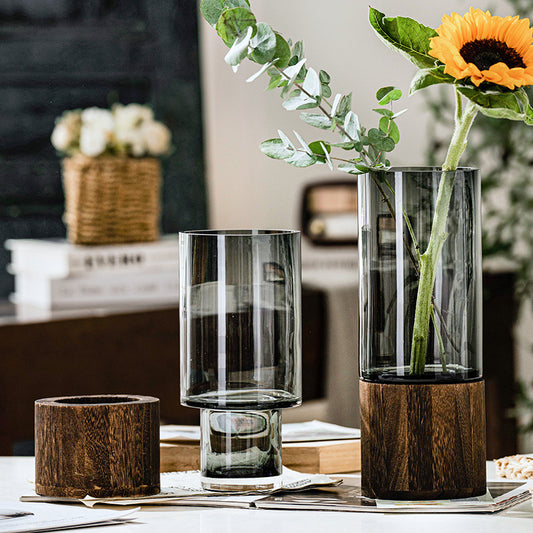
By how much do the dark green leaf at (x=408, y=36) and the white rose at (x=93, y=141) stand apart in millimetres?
1409

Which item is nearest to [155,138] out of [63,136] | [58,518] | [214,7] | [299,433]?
[63,136]

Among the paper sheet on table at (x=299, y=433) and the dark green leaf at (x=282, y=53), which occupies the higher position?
the dark green leaf at (x=282, y=53)

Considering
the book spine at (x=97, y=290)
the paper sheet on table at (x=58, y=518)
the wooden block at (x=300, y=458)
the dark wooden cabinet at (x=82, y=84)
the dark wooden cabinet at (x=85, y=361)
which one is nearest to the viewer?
the paper sheet on table at (x=58, y=518)

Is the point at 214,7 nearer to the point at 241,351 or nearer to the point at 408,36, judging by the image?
the point at 408,36

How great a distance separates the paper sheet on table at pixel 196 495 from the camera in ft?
2.37

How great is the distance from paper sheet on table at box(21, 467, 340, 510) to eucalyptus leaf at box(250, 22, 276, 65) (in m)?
0.31

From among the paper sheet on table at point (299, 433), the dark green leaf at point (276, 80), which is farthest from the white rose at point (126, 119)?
the dark green leaf at point (276, 80)

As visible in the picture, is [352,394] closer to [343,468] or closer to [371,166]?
[343,468]

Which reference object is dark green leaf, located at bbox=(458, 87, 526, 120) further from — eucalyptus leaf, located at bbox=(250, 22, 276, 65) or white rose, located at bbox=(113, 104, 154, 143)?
white rose, located at bbox=(113, 104, 154, 143)

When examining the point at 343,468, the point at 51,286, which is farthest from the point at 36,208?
the point at 343,468

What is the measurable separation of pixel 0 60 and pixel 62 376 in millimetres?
754

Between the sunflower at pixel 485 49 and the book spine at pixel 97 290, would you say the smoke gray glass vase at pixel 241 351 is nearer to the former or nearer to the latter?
the sunflower at pixel 485 49

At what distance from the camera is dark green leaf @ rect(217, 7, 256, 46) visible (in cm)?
70

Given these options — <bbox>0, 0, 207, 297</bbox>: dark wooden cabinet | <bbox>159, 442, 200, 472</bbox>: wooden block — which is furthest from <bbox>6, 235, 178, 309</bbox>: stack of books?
<bbox>159, 442, 200, 472</bbox>: wooden block
